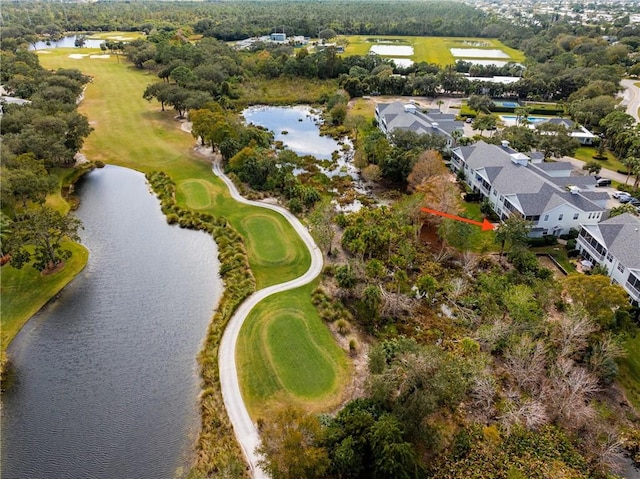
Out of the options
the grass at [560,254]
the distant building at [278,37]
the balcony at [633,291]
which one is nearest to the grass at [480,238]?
the grass at [560,254]

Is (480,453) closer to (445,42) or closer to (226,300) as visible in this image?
(226,300)

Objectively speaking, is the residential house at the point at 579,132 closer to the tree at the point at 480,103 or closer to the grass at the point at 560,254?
the tree at the point at 480,103

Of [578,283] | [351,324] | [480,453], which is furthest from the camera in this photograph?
[351,324]

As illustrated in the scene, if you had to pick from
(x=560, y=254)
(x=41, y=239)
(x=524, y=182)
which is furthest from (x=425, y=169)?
(x=41, y=239)

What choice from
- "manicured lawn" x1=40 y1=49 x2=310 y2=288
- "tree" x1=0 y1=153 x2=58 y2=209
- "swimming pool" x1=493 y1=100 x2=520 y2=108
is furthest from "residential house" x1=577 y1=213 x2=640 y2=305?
"swimming pool" x1=493 y1=100 x2=520 y2=108

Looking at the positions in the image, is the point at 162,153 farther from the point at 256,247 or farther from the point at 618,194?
the point at 618,194

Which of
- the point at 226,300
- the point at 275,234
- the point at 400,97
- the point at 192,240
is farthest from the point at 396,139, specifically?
the point at 400,97

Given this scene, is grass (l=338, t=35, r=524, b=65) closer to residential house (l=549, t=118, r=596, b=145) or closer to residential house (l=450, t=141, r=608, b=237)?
residential house (l=549, t=118, r=596, b=145)
